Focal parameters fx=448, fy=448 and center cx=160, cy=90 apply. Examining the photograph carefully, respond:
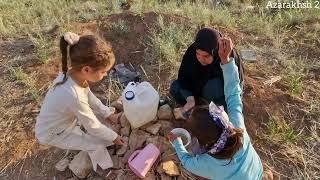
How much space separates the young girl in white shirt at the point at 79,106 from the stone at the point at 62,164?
9.9 inches

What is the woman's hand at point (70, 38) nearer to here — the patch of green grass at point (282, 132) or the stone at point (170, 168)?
the stone at point (170, 168)

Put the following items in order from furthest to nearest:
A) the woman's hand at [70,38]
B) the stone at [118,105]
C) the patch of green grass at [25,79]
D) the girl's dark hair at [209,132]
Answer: the patch of green grass at [25,79], the stone at [118,105], the woman's hand at [70,38], the girl's dark hair at [209,132]

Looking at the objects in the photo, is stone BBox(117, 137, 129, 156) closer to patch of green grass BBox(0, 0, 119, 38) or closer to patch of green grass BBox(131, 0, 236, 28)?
patch of green grass BBox(131, 0, 236, 28)

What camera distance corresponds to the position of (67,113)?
115 inches

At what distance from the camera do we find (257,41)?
4.43m

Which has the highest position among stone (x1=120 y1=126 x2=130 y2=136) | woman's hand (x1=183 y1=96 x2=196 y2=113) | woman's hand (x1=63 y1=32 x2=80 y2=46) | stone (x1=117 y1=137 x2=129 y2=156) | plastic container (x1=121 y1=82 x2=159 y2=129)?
woman's hand (x1=63 y1=32 x2=80 y2=46)

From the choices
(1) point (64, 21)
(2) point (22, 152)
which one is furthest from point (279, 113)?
(1) point (64, 21)

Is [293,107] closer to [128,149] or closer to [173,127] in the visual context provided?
[173,127]

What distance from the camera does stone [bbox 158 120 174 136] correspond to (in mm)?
3355

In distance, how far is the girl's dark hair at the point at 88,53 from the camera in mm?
2609

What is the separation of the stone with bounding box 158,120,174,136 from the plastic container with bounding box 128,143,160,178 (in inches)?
8.7

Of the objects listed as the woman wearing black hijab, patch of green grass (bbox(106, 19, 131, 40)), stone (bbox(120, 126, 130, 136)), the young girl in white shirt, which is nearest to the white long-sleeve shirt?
the young girl in white shirt

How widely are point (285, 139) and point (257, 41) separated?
1.36 meters

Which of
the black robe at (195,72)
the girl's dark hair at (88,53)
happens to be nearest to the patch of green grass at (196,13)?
the black robe at (195,72)
